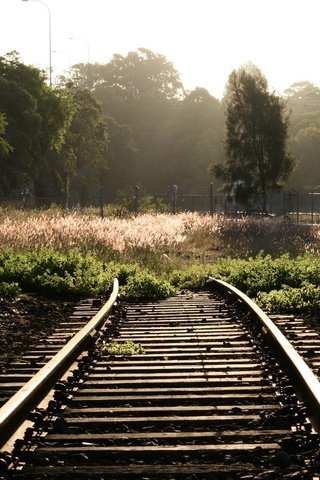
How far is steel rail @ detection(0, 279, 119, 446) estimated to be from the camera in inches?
192

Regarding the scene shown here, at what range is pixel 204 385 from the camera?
21.0 feet

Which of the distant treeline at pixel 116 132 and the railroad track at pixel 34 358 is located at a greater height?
the distant treeline at pixel 116 132

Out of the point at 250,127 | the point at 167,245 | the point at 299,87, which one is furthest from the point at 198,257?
the point at 299,87

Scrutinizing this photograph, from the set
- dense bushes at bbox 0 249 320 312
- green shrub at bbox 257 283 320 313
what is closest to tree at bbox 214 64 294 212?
dense bushes at bbox 0 249 320 312

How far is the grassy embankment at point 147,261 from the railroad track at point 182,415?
4.20 m

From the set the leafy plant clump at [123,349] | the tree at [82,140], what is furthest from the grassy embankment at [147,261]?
the tree at [82,140]

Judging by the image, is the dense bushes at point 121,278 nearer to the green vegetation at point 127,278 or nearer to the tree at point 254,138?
the green vegetation at point 127,278

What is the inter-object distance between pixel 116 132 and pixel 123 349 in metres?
97.4

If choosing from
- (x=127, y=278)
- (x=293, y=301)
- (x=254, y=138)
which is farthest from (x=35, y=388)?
(x=254, y=138)

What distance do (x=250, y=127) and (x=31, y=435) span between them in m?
54.0

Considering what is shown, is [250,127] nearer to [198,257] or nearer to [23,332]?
[198,257]

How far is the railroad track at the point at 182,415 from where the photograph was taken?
437 cm

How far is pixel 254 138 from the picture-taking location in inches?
2266

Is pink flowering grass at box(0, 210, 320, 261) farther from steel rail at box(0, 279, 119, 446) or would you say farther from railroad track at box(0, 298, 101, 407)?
steel rail at box(0, 279, 119, 446)
